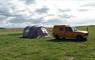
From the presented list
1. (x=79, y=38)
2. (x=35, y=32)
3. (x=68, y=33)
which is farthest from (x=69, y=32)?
(x=35, y=32)

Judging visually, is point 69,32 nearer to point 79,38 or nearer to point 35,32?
point 79,38

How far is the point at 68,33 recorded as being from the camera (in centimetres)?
4194

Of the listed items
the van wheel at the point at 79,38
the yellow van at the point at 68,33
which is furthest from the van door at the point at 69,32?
the van wheel at the point at 79,38

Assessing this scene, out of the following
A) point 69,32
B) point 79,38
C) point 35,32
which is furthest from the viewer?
point 35,32

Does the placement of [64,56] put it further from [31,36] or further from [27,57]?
[31,36]

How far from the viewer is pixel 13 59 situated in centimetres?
2389

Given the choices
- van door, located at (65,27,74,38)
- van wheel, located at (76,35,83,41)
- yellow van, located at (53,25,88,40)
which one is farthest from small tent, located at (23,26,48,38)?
van wheel, located at (76,35,83,41)

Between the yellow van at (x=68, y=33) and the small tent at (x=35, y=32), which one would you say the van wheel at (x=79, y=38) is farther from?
the small tent at (x=35, y=32)

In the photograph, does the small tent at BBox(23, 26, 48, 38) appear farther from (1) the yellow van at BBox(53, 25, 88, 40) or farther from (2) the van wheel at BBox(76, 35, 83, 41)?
(2) the van wheel at BBox(76, 35, 83, 41)

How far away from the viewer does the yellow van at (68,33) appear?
4069cm

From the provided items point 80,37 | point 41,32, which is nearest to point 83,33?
point 80,37

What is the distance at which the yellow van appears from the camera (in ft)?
133

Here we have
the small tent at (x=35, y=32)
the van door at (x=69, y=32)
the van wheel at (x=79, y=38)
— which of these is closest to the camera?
the van wheel at (x=79, y=38)

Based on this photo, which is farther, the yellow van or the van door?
the van door
